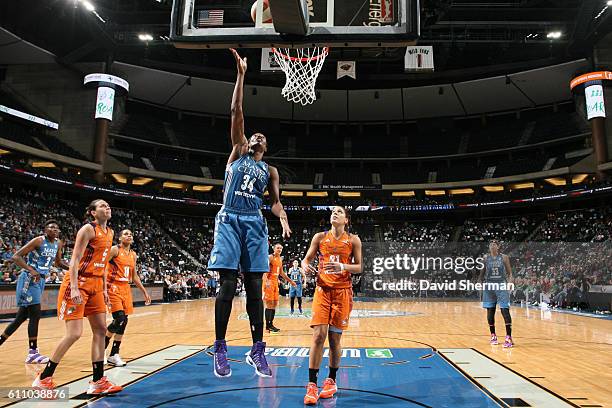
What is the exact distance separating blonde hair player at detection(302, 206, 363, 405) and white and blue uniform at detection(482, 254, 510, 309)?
199 inches

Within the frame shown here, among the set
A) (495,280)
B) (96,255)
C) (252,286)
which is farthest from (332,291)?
(495,280)

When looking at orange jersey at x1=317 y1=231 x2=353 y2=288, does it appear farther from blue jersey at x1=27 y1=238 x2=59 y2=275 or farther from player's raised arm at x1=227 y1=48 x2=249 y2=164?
blue jersey at x1=27 y1=238 x2=59 y2=275

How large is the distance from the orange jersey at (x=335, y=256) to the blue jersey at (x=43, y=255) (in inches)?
183

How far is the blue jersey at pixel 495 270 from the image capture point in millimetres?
9461

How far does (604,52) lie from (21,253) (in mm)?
35233

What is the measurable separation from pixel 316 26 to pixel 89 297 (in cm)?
410

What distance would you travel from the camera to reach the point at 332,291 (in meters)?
5.29

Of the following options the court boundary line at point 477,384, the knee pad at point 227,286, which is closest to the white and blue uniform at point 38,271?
the knee pad at point 227,286

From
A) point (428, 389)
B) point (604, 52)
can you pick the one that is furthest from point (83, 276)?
point (604, 52)

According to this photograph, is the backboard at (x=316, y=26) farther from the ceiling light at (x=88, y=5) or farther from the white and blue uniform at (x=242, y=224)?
the ceiling light at (x=88, y=5)

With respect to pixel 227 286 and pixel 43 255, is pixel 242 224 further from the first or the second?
pixel 43 255

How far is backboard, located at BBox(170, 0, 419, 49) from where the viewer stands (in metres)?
5.37

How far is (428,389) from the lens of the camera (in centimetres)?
536

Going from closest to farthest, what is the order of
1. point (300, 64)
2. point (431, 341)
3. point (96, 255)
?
1. point (96, 255)
2. point (431, 341)
3. point (300, 64)
